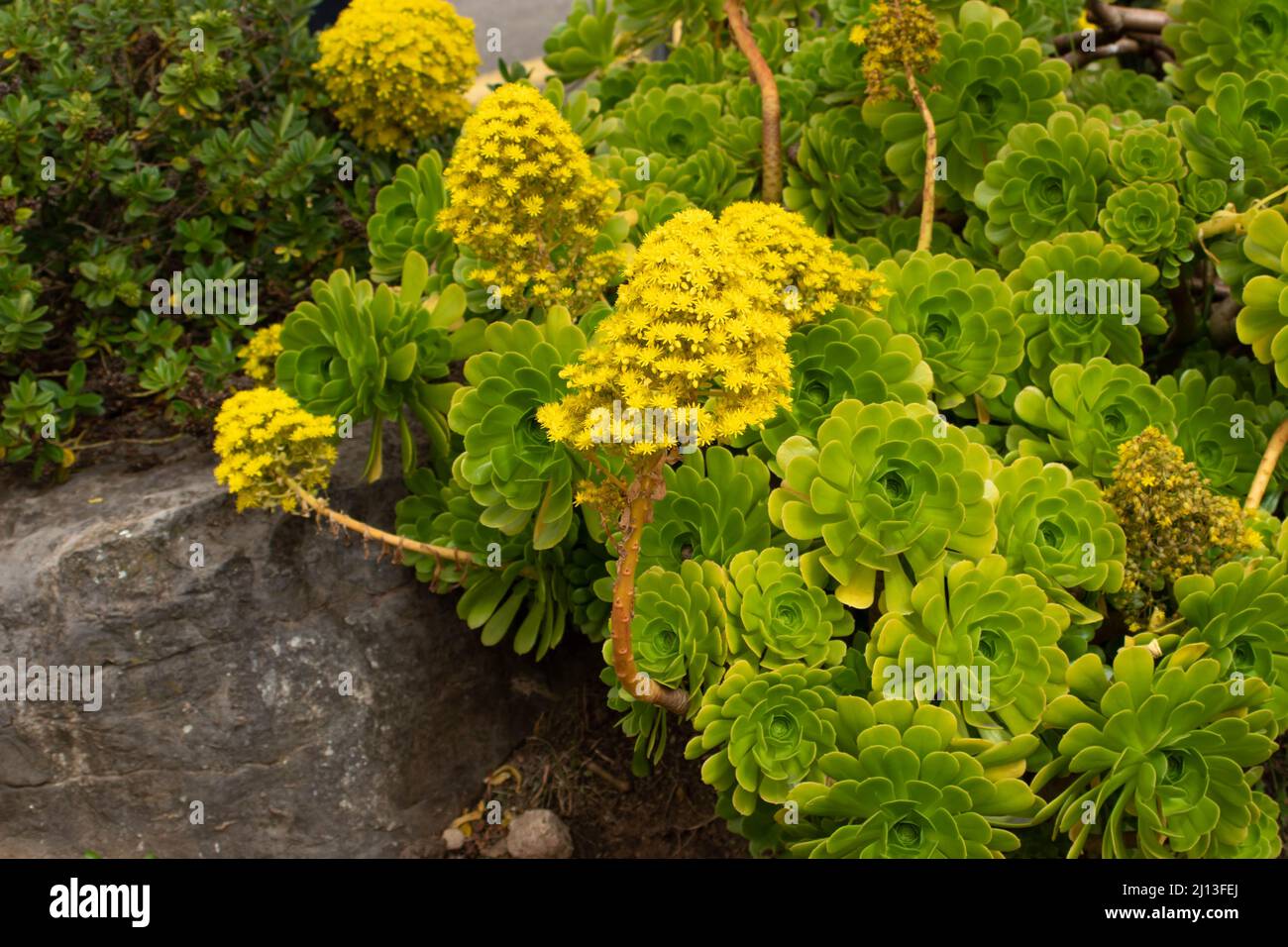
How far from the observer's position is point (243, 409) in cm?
201

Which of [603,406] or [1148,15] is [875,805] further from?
[1148,15]

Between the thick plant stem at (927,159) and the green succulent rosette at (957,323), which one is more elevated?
the thick plant stem at (927,159)

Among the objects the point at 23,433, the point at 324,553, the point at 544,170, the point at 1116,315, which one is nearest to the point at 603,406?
the point at 544,170

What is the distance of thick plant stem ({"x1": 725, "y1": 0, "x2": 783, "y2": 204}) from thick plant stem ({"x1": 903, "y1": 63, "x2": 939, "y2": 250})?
0.97 ft

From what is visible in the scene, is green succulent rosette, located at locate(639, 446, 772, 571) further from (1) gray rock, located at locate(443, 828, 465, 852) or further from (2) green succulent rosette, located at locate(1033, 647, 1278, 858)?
(1) gray rock, located at locate(443, 828, 465, 852)

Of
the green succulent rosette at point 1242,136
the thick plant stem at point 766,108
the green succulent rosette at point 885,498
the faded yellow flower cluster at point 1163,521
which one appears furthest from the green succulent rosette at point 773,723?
the green succulent rosette at point 1242,136

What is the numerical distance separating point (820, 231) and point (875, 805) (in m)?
1.36

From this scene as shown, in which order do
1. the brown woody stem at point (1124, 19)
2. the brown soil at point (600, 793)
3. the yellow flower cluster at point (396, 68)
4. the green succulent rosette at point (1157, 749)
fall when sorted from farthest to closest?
the brown woody stem at point (1124, 19) < the yellow flower cluster at point (396, 68) < the brown soil at point (600, 793) < the green succulent rosette at point (1157, 749)

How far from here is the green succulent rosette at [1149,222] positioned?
2.21 metres

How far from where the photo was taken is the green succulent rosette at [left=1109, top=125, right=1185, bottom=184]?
2.24 m

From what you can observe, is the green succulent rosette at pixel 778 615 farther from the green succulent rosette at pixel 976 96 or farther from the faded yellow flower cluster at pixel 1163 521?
the green succulent rosette at pixel 976 96

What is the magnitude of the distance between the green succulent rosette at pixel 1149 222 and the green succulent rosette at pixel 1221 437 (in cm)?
26

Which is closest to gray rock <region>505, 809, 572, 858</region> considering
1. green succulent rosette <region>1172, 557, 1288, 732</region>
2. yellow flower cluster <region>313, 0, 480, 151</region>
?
green succulent rosette <region>1172, 557, 1288, 732</region>

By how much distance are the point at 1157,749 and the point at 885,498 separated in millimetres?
548
